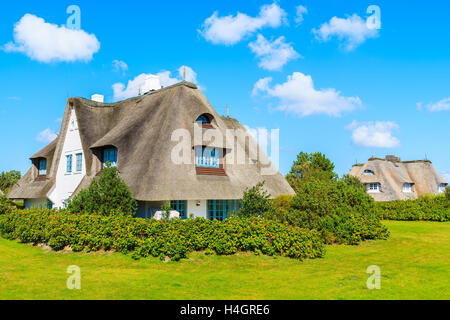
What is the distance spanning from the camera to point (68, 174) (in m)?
25.3

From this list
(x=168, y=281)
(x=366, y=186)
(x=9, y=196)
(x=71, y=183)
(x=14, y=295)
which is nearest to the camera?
(x=14, y=295)

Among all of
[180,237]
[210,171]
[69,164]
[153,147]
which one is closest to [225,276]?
[180,237]

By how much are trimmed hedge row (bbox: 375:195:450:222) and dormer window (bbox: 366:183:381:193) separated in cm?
1402

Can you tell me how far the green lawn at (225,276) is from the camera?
28.4 ft

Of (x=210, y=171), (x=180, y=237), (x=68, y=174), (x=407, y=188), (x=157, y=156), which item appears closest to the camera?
(x=180, y=237)

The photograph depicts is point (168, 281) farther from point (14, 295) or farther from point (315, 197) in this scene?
point (315, 197)

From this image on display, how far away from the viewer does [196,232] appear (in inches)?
565

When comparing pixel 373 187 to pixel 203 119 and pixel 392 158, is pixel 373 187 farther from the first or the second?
pixel 203 119

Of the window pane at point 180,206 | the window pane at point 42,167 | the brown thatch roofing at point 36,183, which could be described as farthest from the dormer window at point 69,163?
the window pane at point 180,206

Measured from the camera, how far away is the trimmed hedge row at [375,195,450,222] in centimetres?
3519

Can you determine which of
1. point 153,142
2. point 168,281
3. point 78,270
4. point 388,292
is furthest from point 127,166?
point 388,292

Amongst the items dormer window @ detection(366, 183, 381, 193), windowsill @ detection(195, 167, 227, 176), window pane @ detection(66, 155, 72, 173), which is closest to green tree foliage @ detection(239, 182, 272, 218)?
windowsill @ detection(195, 167, 227, 176)

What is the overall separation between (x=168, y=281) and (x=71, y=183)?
1760cm

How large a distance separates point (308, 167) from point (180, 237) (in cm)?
3534
